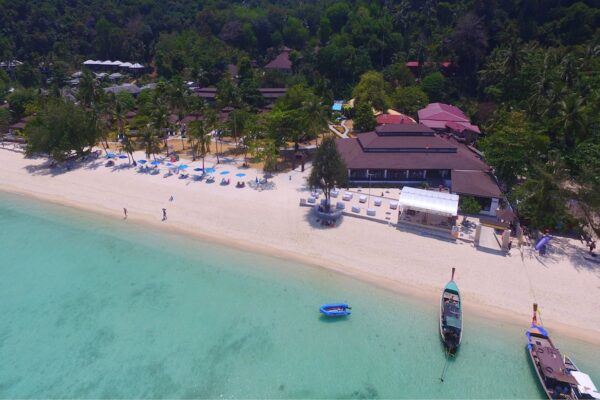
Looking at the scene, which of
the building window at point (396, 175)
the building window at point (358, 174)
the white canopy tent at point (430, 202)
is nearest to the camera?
the white canopy tent at point (430, 202)

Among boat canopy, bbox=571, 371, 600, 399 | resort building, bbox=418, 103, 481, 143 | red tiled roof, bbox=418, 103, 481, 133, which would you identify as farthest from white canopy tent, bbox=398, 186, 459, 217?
red tiled roof, bbox=418, 103, 481, 133

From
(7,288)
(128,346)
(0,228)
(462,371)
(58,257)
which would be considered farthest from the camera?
(0,228)

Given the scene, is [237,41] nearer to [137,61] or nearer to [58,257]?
[137,61]

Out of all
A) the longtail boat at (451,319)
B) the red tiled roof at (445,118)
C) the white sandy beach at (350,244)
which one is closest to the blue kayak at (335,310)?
the white sandy beach at (350,244)

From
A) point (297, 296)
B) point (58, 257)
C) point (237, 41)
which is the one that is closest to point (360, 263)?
point (297, 296)

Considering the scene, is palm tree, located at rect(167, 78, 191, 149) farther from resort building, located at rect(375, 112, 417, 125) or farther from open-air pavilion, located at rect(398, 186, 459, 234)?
open-air pavilion, located at rect(398, 186, 459, 234)

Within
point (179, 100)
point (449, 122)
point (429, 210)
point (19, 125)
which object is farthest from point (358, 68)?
point (19, 125)

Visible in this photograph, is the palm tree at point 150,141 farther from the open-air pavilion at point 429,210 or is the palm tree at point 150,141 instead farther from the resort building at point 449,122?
the resort building at point 449,122
